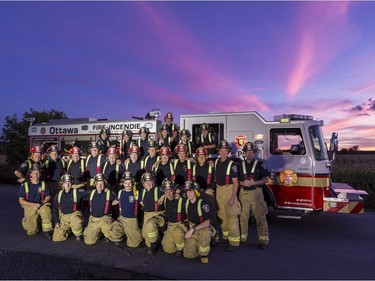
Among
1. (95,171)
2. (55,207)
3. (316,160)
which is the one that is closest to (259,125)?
(316,160)

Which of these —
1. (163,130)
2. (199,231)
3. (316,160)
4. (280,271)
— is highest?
(163,130)

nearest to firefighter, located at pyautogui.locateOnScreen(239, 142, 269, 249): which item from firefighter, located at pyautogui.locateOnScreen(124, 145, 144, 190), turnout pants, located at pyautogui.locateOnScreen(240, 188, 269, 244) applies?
turnout pants, located at pyautogui.locateOnScreen(240, 188, 269, 244)

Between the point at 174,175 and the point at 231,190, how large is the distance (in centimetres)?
118

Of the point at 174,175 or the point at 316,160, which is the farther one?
the point at 316,160

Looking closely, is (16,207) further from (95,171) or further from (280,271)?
(280,271)

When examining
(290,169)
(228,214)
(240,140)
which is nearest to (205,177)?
(228,214)

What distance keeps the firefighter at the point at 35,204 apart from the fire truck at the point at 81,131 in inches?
97.0

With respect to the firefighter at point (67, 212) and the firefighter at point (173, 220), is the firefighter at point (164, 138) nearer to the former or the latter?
the firefighter at point (67, 212)

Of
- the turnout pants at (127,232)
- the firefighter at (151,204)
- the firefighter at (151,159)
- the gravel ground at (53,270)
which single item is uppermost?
the firefighter at (151,159)

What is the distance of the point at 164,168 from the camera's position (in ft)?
22.4

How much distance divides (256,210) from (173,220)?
4.77 feet

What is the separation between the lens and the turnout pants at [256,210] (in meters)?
6.04

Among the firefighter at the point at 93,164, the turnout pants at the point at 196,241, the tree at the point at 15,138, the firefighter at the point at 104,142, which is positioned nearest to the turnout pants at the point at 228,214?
the turnout pants at the point at 196,241

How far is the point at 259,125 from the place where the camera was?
25.5 ft
